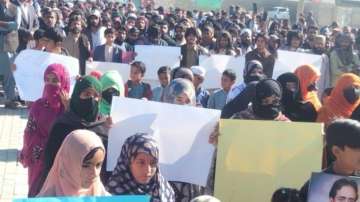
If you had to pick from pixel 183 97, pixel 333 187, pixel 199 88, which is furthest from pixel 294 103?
pixel 333 187

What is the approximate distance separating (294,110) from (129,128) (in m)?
1.71

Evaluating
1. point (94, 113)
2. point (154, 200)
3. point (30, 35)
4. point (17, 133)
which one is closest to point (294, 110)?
point (94, 113)

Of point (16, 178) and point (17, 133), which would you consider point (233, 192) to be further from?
point (17, 133)

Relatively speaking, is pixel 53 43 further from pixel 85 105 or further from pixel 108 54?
pixel 85 105

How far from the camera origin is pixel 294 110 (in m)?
5.58

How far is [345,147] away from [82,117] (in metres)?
1.86

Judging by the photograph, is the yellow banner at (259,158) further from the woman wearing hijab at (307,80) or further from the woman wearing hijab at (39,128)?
the woman wearing hijab at (307,80)

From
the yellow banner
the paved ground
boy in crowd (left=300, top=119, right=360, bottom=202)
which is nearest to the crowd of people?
boy in crowd (left=300, top=119, right=360, bottom=202)

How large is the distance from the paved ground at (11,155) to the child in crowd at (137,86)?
142 centimetres

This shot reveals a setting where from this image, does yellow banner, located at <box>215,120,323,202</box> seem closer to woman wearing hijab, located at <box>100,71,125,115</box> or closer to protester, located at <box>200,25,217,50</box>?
woman wearing hijab, located at <box>100,71,125,115</box>

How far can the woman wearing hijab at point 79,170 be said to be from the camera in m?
3.25

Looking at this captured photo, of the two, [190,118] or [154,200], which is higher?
[190,118]

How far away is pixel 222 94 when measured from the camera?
23.1 feet

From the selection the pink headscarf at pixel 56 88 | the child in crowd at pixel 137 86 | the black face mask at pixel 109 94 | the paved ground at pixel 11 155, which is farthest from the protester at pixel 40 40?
the black face mask at pixel 109 94
